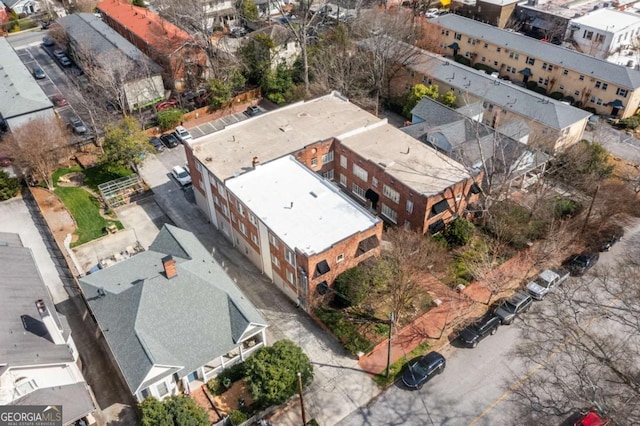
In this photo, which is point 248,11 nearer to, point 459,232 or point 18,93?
point 18,93

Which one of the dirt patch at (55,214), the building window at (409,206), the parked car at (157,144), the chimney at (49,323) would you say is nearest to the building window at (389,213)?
the building window at (409,206)

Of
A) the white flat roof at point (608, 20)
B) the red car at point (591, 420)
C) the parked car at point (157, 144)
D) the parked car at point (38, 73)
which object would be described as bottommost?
the red car at point (591, 420)

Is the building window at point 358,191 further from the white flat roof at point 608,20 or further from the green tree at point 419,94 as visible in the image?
→ the white flat roof at point 608,20

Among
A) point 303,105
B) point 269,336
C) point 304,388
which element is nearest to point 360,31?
point 303,105

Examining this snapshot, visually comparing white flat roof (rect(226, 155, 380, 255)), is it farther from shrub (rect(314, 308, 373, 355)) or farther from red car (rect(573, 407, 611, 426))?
red car (rect(573, 407, 611, 426))

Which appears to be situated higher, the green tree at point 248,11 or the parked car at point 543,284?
the green tree at point 248,11

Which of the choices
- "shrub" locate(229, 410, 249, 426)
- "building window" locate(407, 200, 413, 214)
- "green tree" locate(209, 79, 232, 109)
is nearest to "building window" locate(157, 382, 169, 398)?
"shrub" locate(229, 410, 249, 426)

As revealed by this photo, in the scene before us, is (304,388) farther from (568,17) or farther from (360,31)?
(568,17)
